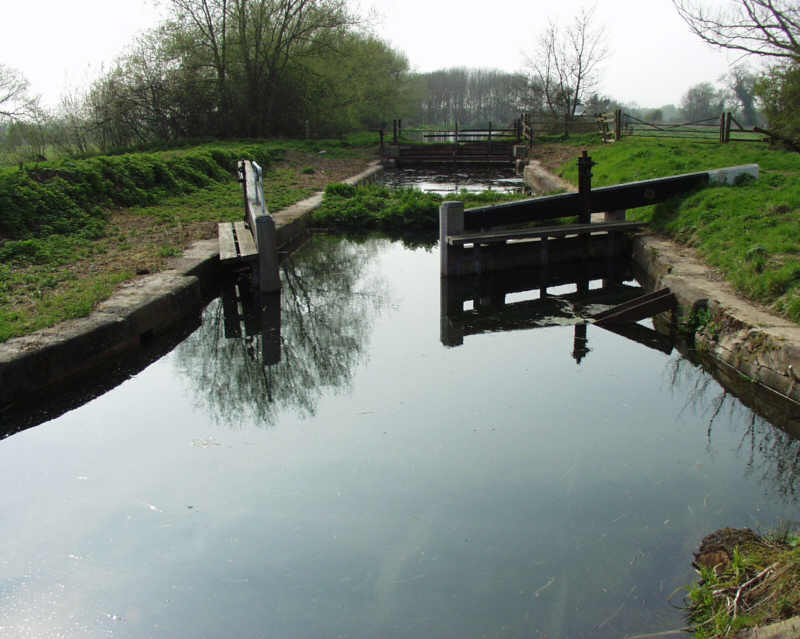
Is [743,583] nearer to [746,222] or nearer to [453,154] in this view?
[746,222]

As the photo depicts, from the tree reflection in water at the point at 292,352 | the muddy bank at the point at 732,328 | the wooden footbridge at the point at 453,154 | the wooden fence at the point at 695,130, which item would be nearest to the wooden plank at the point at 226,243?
the tree reflection in water at the point at 292,352

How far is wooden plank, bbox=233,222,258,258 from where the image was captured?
340 inches

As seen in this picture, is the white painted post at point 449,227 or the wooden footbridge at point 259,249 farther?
the white painted post at point 449,227

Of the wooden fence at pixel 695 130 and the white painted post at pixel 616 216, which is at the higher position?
the wooden fence at pixel 695 130

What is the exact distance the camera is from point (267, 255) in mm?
8555

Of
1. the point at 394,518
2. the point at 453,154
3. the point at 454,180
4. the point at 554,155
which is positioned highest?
the point at 453,154

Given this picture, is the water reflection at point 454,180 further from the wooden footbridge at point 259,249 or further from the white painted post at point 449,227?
the wooden footbridge at point 259,249

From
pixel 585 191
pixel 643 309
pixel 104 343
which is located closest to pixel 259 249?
pixel 104 343

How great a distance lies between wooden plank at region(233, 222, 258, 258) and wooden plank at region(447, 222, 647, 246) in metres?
2.57

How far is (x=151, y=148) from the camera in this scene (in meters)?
27.5

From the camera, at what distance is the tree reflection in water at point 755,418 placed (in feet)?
14.4

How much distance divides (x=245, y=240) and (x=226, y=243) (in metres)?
0.27

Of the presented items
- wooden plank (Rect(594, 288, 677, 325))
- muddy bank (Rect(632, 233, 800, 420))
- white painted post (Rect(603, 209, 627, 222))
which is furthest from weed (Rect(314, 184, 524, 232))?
wooden plank (Rect(594, 288, 677, 325))

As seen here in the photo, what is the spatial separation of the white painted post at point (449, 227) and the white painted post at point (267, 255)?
2234mm
